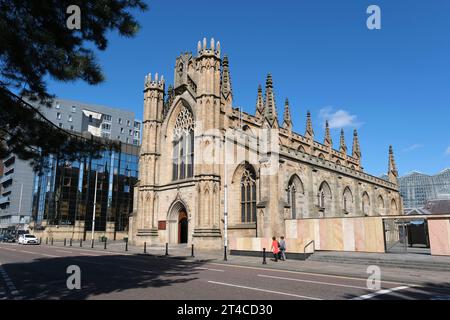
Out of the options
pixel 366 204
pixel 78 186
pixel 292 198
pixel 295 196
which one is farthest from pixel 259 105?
pixel 78 186

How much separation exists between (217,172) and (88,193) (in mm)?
39277

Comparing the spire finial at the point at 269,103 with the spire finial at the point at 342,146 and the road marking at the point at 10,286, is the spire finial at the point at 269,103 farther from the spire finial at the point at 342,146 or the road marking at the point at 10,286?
the spire finial at the point at 342,146

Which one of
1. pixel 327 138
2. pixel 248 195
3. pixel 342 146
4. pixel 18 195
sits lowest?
pixel 248 195

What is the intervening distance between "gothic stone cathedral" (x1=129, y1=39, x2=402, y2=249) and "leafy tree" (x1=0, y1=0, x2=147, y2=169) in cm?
1660

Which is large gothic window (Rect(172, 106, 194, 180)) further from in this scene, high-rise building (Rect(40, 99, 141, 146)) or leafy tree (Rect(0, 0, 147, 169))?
high-rise building (Rect(40, 99, 141, 146))

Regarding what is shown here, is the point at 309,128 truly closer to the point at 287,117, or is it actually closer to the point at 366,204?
the point at 287,117

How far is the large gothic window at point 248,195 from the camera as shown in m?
29.9

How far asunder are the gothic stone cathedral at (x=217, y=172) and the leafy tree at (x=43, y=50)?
54.5 feet

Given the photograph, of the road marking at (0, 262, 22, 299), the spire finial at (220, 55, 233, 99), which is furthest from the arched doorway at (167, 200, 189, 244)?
the road marking at (0, 262, 22, 299)

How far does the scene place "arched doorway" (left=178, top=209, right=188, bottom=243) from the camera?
35.6m

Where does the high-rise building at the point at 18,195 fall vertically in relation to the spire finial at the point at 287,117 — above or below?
below

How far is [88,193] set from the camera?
6291 centimetres

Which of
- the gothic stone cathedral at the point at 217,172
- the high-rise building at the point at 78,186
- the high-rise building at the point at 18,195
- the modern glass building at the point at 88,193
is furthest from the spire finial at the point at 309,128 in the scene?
the high-rise building at the point at 18,195

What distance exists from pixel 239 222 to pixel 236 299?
2140 cm
